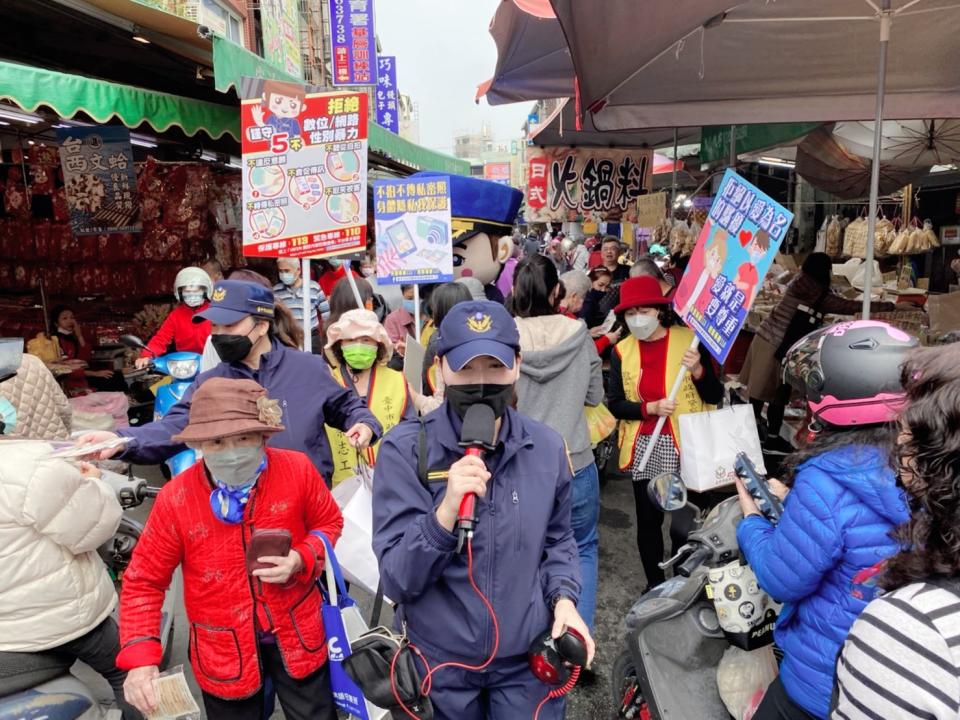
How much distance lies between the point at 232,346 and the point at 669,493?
2185mm

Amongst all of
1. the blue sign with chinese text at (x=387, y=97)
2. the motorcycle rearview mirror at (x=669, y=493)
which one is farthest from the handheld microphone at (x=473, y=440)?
the blue sign with chinese text at (x=387, y=97)

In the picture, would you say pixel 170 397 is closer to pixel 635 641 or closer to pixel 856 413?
pixel 635 641

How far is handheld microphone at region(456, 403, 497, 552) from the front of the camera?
1568mm

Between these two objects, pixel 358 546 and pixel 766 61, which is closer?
pixel 358 546

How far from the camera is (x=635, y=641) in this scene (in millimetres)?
2547

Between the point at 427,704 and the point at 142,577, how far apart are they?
1092mm

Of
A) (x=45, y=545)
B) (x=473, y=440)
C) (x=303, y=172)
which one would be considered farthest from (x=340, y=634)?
(x=303, y=172)

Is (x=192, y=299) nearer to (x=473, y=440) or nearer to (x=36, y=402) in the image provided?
(x=36, y=402)

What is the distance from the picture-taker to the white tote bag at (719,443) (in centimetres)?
323

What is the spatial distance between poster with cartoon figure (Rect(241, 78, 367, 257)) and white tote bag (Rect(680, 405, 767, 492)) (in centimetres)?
249

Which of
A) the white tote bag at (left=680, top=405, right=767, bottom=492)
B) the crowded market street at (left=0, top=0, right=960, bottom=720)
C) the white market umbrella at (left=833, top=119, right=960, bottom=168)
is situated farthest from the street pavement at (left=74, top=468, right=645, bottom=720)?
the white market umbrella at (left=833, top=119, right=960, bottom=168)

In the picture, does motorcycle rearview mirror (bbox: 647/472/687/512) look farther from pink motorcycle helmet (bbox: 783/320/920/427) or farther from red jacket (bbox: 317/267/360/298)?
red jacket (bbox: 317/267/360/298)

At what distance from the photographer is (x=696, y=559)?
A: 2.51m

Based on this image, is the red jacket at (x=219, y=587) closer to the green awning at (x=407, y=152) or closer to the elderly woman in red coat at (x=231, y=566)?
the elderly woman in red coat at (x=231, y=566)
